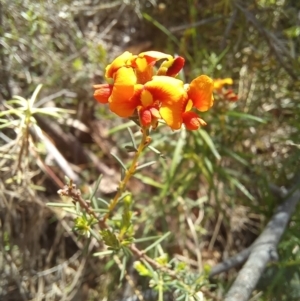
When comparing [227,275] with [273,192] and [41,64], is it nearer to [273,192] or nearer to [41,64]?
[273,192]

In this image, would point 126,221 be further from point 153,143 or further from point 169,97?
point 153,143

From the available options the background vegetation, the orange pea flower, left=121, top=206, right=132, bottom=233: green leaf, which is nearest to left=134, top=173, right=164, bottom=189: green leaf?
the background vegetation

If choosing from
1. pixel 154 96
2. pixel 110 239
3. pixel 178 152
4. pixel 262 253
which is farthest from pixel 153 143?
pixel 154 96

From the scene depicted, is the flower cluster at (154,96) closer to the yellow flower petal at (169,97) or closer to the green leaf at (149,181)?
the yellow flower petal at (169,97)

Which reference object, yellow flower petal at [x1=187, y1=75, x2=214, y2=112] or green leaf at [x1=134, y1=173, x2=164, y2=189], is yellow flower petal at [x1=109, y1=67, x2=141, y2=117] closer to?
yellow flower petal at [x1=187, y1=75, x2=214, y2=112]

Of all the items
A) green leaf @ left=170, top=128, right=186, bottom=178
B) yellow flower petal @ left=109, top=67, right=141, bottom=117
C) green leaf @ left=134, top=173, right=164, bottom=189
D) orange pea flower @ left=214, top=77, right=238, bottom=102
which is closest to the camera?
yellow flower petal @ left=109, top=67, right=141, bottom=117

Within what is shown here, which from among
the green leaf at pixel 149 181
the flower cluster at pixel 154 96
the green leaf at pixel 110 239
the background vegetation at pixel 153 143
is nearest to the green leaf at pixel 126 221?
the green leaf at pixel 110 239
